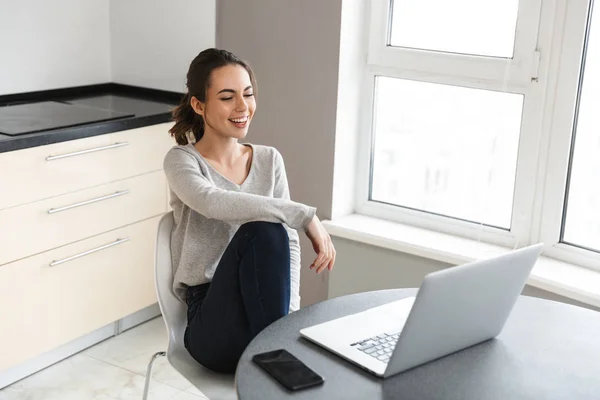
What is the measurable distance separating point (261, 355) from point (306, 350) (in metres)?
0.09

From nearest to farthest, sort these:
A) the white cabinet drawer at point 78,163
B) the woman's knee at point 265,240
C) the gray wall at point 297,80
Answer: the woman's knee at point 265,240 < the white cabinet drawer at point 78,163 < the gray wall at point 297,80

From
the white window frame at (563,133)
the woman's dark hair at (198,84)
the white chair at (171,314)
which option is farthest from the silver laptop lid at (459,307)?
the white window frame at (563,133)

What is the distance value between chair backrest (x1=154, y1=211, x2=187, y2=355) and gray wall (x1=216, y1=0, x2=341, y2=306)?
965 millimetres

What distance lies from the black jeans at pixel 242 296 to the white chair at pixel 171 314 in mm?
30

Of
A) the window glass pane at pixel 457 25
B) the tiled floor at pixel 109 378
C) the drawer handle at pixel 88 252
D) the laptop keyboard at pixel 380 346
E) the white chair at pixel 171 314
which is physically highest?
the window glass pane at pixel 457 25

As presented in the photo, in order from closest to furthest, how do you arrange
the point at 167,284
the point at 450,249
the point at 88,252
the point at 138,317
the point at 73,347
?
the point at 167,284, the point at 450,249, the point at 88,252, the point at 73,347, the point at 138,317

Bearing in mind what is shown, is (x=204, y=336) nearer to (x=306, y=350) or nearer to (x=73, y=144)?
(x=306, y=350)

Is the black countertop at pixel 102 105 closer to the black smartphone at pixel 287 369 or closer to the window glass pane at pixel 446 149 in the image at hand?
the window glass pane at pixel 446 149

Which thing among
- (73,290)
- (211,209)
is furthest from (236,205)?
(73,290)

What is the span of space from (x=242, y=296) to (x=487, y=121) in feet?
4.00

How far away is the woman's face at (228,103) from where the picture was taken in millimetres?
2010

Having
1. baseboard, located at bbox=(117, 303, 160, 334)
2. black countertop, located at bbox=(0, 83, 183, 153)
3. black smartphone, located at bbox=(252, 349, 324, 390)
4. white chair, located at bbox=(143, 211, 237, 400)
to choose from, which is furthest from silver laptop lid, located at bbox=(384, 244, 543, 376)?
baseboard, located at bbox=(117, 303, 160, 334)

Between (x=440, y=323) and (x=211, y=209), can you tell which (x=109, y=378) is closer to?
(x=211, y=209)

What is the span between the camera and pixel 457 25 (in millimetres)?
2686
